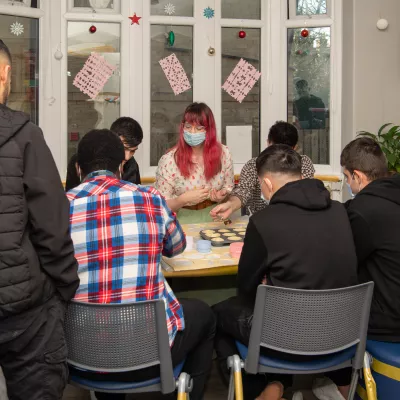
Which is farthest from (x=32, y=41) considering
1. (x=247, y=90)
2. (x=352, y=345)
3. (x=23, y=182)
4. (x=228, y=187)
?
(x=352, y=345)

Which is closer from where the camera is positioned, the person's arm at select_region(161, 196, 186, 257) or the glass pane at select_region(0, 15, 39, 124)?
the person's arm at select_region(161, 196, 186, 257)

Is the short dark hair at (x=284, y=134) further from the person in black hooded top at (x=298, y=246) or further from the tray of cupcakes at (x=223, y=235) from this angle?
the person in black hooded top at (x=298, y=246)

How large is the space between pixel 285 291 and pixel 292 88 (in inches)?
131

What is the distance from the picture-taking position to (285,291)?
179 cm

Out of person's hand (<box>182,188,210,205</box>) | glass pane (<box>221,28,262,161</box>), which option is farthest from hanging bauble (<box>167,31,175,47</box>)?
person's hand (<box>182,188,210,205</box>)

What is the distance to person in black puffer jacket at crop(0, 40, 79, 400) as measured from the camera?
1.49 meters

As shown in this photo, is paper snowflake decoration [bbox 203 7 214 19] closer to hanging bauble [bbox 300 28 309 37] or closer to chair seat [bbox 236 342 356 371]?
hanging bauble [bbox 300 28 309 37]

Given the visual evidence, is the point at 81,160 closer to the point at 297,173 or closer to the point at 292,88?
the point at 297,173

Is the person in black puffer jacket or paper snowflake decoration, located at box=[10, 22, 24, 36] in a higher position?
paper snowflake decoration, located at box=[10, 22, 24, 36]

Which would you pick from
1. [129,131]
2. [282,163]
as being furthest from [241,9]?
[282,163]

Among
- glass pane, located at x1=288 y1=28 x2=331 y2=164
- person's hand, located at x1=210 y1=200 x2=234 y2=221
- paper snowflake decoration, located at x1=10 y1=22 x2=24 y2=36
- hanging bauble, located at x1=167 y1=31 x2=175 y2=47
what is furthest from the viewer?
glass pane, located at x1=288 y1=28 x2=331 y2=164

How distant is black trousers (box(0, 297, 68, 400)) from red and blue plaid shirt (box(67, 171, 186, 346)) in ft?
0.64

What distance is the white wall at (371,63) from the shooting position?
451 centimetres

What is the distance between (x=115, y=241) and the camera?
1.77 m
